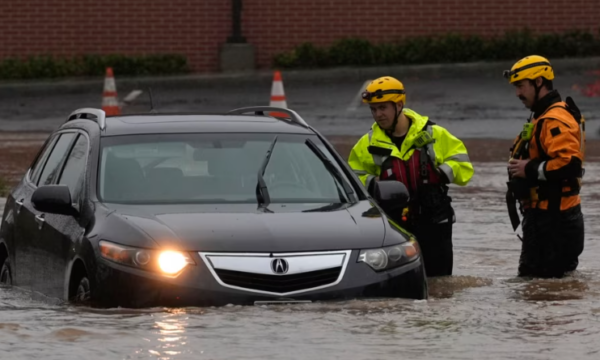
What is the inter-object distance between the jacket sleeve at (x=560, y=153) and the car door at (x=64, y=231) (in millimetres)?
2681

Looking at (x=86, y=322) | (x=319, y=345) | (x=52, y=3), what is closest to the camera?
(x=319, y=345)

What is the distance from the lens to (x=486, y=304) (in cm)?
815

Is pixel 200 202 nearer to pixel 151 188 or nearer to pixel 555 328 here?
pixel 151 188

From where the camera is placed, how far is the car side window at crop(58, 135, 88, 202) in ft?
28.1

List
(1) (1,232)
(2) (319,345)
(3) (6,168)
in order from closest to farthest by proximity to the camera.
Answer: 1. (2) (319,345)
2. (1) (1,232)
3. (3) (6,168)

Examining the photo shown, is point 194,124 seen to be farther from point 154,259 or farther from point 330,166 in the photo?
point 154,259

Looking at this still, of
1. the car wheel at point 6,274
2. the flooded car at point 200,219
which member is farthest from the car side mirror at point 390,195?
the car wheel at point 6,274

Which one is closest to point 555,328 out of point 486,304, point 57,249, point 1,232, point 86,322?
point 486,304

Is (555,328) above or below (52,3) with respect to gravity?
below

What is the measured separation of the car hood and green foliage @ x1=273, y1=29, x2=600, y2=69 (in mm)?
17559

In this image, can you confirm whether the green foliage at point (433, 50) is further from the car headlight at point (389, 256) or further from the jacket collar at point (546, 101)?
the car headlight at point (389, 256)

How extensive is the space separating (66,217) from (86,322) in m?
1.34

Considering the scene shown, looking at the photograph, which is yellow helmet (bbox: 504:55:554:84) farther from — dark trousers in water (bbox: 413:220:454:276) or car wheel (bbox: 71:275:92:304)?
car wheel (bbox: 71:275:92:304)

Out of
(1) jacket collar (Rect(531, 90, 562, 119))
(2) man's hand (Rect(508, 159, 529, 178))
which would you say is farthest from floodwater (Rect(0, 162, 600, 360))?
(1) jacket collar (Rect(531, 90, 562, 119))
